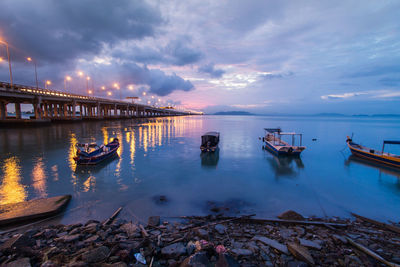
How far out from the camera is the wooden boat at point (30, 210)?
27.4 feet

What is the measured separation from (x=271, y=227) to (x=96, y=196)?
11.8m

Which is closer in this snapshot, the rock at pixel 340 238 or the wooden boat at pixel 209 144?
the rock at pixel 340 238

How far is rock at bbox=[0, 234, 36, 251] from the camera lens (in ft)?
18.7

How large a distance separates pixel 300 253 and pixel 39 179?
20036 mm

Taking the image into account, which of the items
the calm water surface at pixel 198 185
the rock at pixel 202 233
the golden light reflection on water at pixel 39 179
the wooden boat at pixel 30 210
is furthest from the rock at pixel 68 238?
the golden light reflection on water at pixel 39 179

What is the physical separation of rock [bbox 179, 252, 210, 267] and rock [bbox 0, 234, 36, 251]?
558 cm

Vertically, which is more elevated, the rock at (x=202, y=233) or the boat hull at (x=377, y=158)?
the rock at (x=202, y=233)

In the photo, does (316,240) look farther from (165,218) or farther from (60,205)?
(60,205)

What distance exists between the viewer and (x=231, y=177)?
1764 cm

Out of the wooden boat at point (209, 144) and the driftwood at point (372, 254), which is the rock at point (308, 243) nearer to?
the driftwood at point (372, 254)

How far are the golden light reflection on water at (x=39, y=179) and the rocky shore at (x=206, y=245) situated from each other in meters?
6.59

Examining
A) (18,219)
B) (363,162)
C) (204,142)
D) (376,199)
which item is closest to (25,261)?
(18,219)

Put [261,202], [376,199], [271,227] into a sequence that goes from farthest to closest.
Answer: [376,199], [261,202], [271,227]

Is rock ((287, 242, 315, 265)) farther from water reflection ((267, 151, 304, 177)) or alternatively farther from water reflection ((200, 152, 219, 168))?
water reflection ((200, 152, 219, 168))
